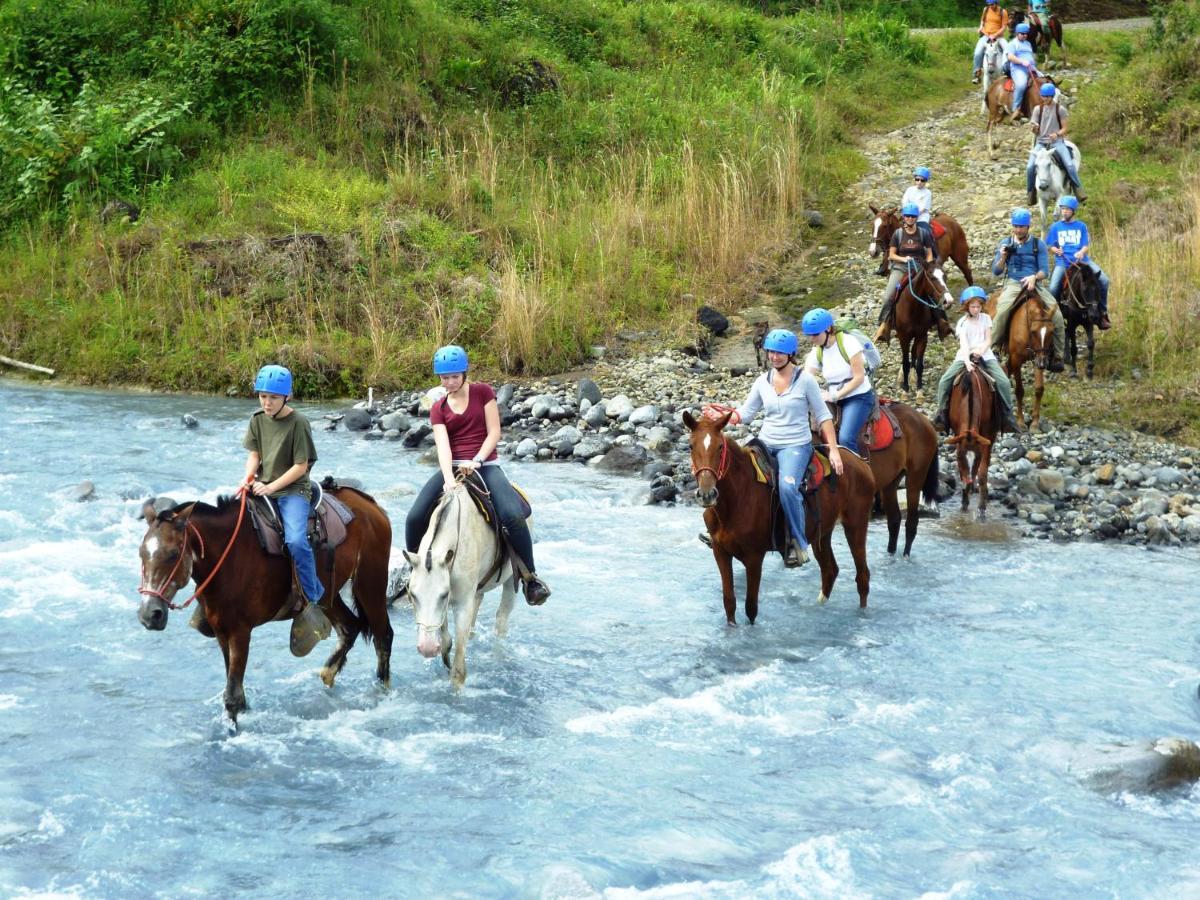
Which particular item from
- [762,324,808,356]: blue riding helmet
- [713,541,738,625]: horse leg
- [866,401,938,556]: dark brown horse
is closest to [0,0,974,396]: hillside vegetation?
[866,401,938,556]: dark brown horse

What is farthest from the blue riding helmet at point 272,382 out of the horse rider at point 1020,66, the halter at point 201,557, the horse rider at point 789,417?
the horse rider at point 1020,66

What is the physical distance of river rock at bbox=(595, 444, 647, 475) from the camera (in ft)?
52.3

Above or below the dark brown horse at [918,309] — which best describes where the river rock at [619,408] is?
below

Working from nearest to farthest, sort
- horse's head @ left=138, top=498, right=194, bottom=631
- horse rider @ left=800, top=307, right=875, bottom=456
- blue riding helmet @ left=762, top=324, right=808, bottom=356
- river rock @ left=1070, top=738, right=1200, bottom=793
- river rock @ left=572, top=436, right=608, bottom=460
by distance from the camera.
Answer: horse's head @ left=138, top=498, right=194, bottom=631 → river rock @ left=1070, top=738, right=1200, bottom=793 → blue riding helmet @ left=762, top=324, right=808, bottom=356 → horse rider @ left=800, top=307, right=875, bottom=456 → river rock @ left=572, top=436, right=608, bottom=460

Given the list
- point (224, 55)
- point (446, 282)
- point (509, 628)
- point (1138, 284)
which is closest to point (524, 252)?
point (446, 282)

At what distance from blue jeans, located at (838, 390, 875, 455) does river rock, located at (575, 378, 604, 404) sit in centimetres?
664

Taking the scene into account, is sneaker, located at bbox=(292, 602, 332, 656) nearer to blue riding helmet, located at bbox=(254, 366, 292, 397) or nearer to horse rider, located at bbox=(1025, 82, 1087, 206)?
blue riding helmet, located at bbox=(254, 366, 292, 397)

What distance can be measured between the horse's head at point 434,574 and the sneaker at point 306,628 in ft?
2.11

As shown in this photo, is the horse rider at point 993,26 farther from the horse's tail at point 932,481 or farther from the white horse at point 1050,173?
the horse's tail at point 932,481

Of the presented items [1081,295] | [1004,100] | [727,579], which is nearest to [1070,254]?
[1081,295]

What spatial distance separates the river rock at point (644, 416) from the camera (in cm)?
1720

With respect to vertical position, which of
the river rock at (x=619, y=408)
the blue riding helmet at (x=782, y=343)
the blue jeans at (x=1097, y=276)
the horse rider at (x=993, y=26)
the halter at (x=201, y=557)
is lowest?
the river rock at (x=619, y=408)

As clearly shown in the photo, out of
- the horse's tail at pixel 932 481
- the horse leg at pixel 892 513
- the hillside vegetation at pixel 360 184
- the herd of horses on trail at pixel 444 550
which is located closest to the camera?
the herd of horses on trail at pixel 444 550

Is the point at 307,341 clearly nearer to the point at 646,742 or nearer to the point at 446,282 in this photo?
the point at 446,282
